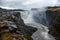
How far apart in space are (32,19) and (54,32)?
3723 inches

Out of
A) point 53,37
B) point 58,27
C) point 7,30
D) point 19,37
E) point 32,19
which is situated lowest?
point 32,19

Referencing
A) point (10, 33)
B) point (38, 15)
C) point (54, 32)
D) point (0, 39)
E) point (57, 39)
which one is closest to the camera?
point (0, 39)

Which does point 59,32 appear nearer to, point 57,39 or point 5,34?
point 57,39

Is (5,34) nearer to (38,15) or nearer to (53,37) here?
(53,37)

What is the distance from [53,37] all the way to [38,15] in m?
90.7

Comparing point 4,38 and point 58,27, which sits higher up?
point 4,38

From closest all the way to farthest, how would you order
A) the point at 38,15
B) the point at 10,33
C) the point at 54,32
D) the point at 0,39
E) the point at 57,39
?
the point at 0,39
the point at 10,33
the point at 57,39
the point at 54,32
the point at 38,15

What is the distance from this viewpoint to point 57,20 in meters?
91.3

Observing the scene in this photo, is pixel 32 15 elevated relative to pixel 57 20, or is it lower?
lower

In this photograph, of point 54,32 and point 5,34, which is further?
point 54,32

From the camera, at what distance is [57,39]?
86750 millimetres

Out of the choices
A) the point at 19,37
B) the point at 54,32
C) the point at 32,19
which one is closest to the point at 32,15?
the point at 32,19

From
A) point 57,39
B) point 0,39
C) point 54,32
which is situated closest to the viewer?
point 0,39

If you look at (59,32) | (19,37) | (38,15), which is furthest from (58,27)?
(38,15)
